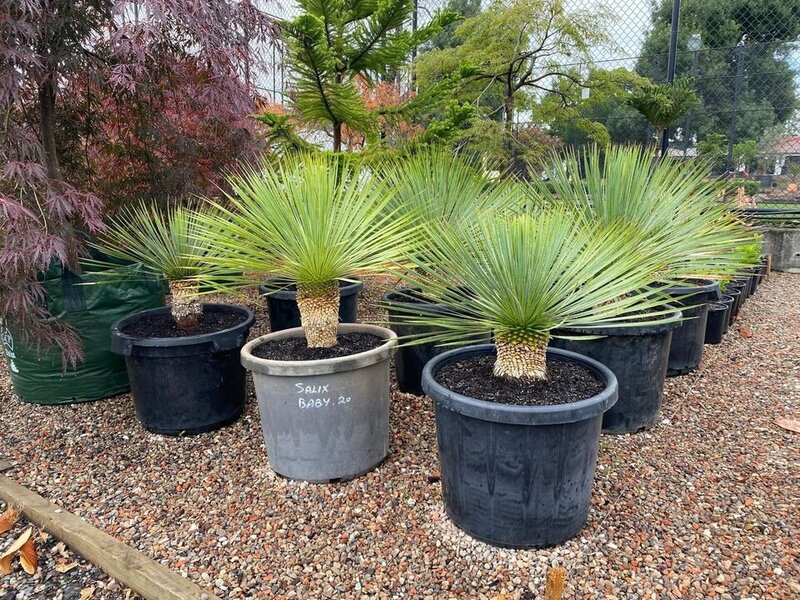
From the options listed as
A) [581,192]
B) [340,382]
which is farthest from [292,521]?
[581,192]

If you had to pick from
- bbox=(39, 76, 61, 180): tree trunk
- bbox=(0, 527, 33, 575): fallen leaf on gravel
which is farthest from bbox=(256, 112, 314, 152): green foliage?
bbox=(0, 527, 33, 575): fallen leaf on gravel

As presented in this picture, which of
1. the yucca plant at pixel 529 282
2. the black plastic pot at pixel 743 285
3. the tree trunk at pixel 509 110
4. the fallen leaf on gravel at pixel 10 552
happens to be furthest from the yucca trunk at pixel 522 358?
the tree trunk at pixel 509 110

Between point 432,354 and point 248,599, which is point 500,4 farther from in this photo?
point 248,599

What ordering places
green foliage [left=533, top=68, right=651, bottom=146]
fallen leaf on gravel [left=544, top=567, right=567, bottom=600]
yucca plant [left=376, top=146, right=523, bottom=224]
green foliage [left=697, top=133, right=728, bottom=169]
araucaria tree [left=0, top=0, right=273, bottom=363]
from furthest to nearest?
green foliage [left=697, top=133, right=728, bottom=169] → green foliage [left=533, top=68, right=651, bottom=146] → yucca plant [left=376, top=146, right=523, bottom=224] → araucaria tree [left=0, top=0, right=273, bottom=363] → fallen leaf on gravel [left=544, top=567, right=567, bottom=600]

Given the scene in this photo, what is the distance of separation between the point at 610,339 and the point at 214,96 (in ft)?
6.69

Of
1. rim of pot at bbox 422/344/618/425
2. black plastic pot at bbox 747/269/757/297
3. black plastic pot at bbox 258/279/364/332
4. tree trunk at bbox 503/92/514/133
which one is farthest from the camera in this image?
tree trunk at bbox 503/92/514/133

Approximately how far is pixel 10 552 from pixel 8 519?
0.72 feet

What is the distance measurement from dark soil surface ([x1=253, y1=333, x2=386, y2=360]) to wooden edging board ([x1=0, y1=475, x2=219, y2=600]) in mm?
788

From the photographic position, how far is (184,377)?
7.97ft

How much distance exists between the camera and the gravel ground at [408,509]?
63.6 inches

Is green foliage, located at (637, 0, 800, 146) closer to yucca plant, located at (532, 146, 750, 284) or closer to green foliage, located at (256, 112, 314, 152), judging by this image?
yucca plant, located at (532, 146, 750, 284)

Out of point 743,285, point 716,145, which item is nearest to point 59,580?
point 743,285

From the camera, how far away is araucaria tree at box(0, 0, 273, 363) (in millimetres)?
2070

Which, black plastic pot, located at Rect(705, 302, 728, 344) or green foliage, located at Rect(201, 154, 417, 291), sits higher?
green foliage, located at Rect(201, 154, 417, 291)
